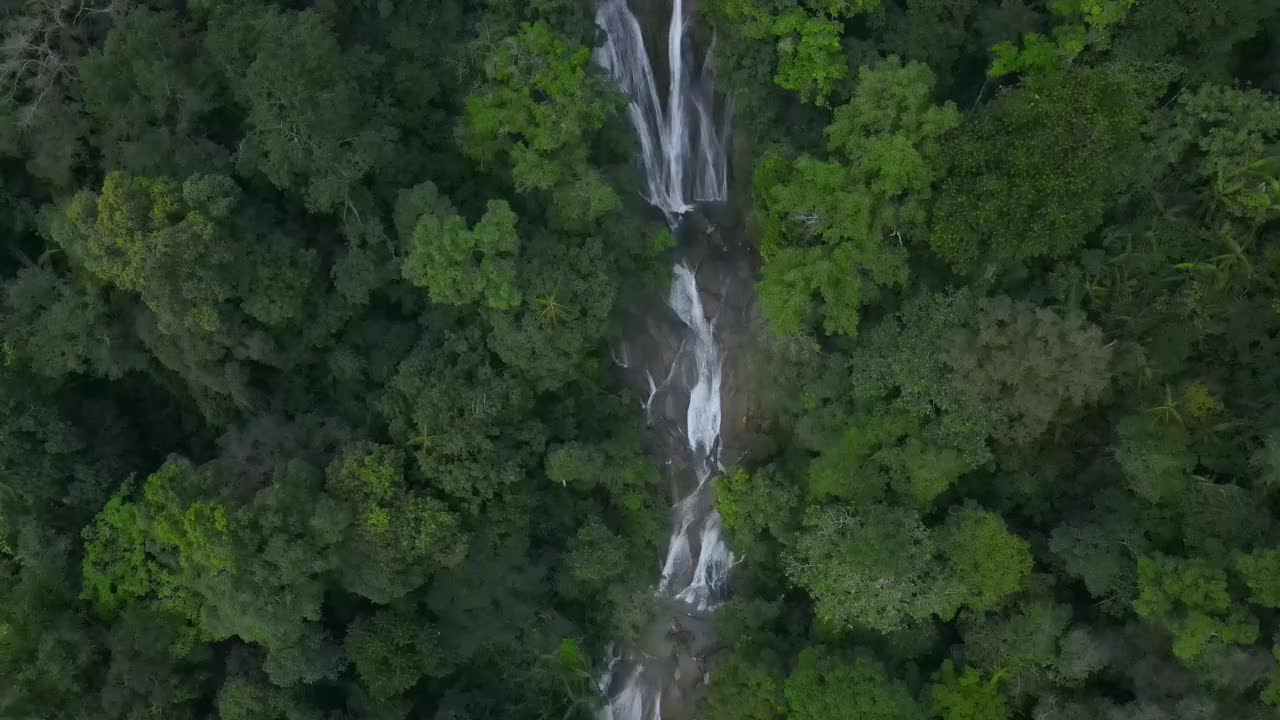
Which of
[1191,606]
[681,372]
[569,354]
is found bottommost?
[1191,606]

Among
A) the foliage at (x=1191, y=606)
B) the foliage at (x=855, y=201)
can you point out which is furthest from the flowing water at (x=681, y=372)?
the foliage at (x=1191, y=606)

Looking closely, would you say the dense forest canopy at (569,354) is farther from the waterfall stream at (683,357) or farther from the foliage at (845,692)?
the waterfall stream at (683,357)

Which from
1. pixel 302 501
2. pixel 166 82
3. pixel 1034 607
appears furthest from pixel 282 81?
pixel 1034 607

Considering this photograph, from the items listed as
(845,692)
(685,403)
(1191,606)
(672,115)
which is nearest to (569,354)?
(685,403)

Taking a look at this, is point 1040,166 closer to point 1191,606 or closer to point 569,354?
point 1191,606

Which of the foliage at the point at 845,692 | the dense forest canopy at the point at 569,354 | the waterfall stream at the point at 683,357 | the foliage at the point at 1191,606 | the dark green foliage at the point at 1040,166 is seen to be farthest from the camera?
the waterfall stream at the point at 683,357

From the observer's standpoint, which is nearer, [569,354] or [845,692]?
[845,692]

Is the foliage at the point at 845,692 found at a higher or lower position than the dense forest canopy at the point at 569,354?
lower

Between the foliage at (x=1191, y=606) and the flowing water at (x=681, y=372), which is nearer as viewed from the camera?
the foliage at (x=1191, y=606)
